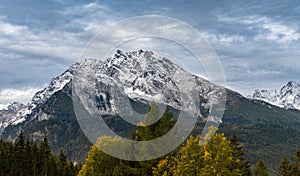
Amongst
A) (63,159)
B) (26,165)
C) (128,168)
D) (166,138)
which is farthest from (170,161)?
(63,159)

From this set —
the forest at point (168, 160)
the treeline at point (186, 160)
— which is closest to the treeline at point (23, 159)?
the forest at point (168, 160)

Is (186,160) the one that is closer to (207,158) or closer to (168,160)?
(207,158)

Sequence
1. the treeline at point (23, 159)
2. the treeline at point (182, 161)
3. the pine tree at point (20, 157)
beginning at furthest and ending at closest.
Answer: the treeline at point (23, 159), the pine tree at point (20, 157), the treeline at point (182, 161)

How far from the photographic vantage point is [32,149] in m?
106

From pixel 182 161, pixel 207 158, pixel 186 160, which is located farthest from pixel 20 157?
pixel 207 158

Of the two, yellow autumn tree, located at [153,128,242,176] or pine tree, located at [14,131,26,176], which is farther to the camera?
pine tree, located at [14,131,26,176]

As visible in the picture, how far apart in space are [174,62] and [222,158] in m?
16.5

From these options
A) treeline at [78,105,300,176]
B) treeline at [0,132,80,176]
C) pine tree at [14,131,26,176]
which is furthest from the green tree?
treeline at [0,132,80,176]

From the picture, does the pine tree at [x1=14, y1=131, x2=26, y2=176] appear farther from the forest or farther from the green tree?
the green tree

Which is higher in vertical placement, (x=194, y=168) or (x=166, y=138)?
(x=166, y=138)

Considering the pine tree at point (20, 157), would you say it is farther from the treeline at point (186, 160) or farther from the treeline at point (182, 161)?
the treeline at point (186, 160)

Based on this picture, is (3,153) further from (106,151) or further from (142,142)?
(142,142)

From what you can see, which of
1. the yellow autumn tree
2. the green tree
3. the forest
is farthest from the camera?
the green tree

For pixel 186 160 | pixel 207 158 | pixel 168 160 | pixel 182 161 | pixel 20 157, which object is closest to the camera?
pixel 207 158
